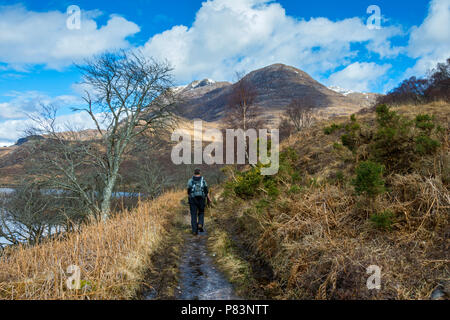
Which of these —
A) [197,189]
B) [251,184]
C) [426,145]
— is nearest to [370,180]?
[426,145]

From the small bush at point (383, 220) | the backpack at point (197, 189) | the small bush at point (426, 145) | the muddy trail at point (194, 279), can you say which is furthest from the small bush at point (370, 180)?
the backpack at point (197, 189)

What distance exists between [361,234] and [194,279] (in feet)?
9.62

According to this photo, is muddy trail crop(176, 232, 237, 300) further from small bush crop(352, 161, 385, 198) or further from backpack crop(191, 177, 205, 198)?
small bush crop(352, 161, 385, 198)

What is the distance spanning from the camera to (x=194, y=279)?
172 inches

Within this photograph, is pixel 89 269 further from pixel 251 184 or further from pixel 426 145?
pixel 426 145

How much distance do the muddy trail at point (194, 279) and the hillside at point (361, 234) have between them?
0.87 ft

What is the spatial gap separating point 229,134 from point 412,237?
626 inches

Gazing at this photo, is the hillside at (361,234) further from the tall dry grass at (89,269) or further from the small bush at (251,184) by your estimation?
the tall dry grass at (89,269)

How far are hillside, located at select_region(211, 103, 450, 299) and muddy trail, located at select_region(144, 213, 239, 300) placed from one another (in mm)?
267

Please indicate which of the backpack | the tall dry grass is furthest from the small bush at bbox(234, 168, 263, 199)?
the tall dry grass

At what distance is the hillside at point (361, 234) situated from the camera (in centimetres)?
292

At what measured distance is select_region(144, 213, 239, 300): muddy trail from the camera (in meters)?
3.71
